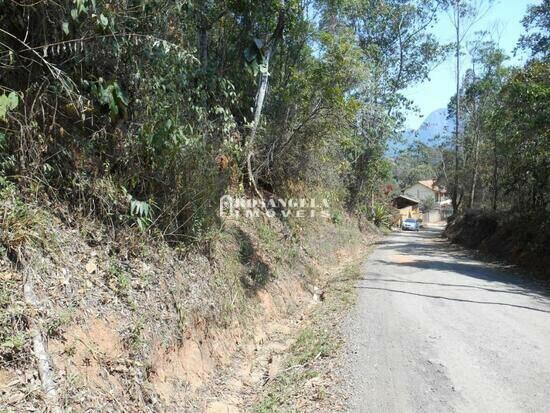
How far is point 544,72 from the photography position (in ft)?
45.0

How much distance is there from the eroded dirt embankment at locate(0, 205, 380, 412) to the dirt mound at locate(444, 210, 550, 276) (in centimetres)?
987

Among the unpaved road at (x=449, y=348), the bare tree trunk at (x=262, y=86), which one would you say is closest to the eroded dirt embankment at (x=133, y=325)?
the unpaved road at (x=449, y=348)

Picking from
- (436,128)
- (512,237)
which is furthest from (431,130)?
(512,237)

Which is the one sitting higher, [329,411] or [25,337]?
[25,337]

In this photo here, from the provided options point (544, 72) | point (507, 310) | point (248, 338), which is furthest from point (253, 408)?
point (544, 72)

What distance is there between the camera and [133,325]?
14.0ft

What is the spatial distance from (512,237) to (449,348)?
1290 centimetres

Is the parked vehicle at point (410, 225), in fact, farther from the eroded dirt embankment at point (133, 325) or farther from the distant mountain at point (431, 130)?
the eroded dirt embankment at point (133, 325)

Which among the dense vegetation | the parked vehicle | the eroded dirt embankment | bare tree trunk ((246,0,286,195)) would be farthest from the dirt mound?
the parked vehicle

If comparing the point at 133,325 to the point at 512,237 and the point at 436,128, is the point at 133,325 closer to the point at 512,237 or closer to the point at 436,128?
the point at 512,237

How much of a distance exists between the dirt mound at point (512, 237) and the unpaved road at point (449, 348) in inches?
139

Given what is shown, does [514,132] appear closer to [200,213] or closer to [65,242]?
[200,213]

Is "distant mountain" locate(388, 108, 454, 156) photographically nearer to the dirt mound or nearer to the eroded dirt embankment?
the dirt mound

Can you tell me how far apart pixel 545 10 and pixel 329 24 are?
32.7 feet
